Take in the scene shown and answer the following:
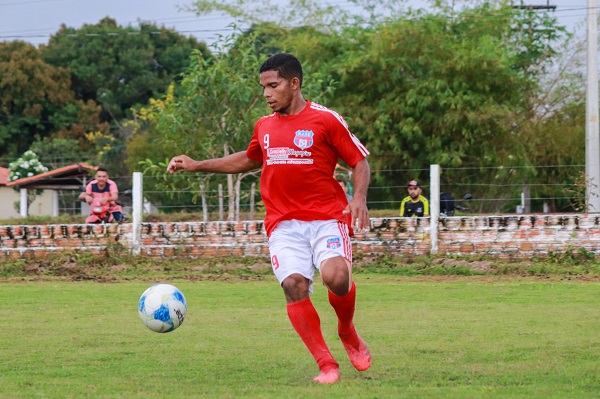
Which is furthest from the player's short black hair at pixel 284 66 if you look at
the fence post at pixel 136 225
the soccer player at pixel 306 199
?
the fence post at pixel 136 225

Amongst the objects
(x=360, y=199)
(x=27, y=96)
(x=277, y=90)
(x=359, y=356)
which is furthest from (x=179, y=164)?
(x=27, y=96)

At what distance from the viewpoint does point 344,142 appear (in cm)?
652

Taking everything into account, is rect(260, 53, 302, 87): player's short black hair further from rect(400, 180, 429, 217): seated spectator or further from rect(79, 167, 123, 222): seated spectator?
rect(79, 167, 123, 222): seated spectator

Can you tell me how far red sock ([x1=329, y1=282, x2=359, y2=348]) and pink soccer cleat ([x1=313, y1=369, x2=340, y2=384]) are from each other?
0.45 metres

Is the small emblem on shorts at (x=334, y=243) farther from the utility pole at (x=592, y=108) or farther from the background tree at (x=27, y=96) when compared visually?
the background tree at (x=27, y=96)

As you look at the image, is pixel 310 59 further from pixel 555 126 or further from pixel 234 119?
pixel 234 119

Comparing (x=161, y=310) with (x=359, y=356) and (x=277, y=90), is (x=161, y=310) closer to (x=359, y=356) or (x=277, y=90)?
(x=359, y=356)

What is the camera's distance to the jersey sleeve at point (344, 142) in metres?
6.50

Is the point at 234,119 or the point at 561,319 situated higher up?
the point at 234,119

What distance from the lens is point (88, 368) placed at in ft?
22.1

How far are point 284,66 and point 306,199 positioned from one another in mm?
877

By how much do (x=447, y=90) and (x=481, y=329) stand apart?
19299mm

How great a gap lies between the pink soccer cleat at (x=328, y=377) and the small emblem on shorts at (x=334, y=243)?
788mm

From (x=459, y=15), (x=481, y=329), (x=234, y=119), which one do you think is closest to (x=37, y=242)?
(x=234, y=119)
